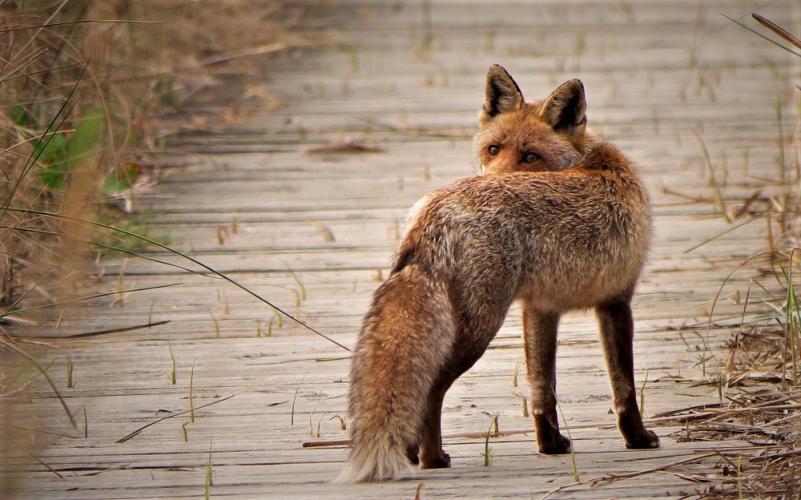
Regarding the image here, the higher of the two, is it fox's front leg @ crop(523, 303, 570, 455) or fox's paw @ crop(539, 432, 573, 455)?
fox's front leg @ crop(523, 303, 570, 455)

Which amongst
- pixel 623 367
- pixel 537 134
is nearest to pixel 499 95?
pixel 537 134

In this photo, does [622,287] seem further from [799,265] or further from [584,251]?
[799,265]

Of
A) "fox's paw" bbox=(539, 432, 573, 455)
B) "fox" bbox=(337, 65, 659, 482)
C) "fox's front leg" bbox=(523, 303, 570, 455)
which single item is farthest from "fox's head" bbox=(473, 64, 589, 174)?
"fox's paw" bbox=(539, 432, 573, 455)

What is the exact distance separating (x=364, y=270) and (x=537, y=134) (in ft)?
5.31

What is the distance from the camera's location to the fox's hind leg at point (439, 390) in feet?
11.3

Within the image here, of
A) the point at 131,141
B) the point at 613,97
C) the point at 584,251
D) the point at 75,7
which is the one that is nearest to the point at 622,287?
the point at 584,251

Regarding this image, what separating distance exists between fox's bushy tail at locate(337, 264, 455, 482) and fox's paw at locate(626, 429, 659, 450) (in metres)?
0.77

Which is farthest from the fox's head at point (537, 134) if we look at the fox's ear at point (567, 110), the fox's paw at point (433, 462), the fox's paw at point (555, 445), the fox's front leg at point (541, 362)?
the fox's paw at point (433, 462)

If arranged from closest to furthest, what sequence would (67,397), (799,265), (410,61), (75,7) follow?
(67,397), (799,265), (75,7), (410,61)

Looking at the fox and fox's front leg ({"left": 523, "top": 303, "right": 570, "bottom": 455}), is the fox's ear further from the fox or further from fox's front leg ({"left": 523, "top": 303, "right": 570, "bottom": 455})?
fox's front leg ({"left": 523, "top": 303, "right": 570, "bottom": 455})

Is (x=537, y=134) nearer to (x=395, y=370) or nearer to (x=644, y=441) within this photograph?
(x=644, y=441)

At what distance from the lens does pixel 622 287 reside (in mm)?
3922

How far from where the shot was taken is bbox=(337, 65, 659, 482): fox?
3.28m

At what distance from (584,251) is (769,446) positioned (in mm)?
844
